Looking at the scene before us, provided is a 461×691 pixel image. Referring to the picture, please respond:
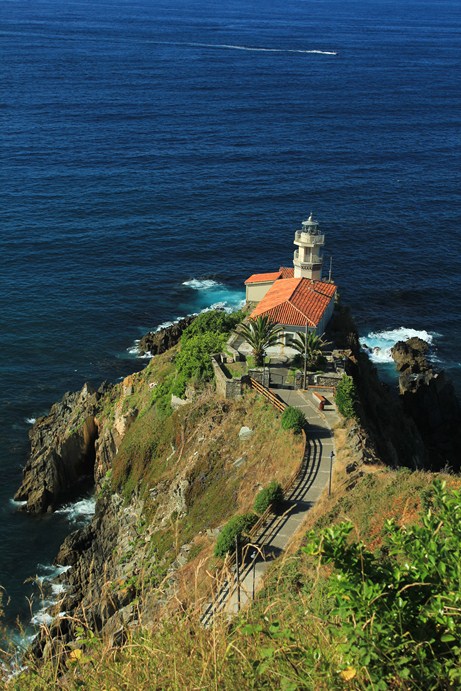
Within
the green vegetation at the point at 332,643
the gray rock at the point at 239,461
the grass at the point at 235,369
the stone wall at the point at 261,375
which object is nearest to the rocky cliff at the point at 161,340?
the grass at the point at 235,369

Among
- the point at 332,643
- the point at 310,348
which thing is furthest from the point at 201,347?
the point at 332,643

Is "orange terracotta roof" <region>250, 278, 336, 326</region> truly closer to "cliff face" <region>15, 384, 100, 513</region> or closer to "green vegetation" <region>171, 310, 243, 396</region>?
"green vegetation" <region>171, 310, 243, 396</region>

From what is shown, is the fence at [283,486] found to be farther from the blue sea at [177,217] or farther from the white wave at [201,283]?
the white wave at [201,283]

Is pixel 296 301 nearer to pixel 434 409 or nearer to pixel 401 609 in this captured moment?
pixel 434 409

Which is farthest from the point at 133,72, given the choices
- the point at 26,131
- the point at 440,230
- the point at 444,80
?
the point at 440,230

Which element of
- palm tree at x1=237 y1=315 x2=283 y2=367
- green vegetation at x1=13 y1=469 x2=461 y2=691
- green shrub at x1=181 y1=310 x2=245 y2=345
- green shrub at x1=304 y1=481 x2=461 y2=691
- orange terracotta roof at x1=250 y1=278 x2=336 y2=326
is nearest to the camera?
green vegetation at x1=13 y1=469 x2=461 y2=691

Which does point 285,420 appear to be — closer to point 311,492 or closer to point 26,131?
point 311,492

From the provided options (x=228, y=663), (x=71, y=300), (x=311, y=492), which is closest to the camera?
(x=228, y=663)

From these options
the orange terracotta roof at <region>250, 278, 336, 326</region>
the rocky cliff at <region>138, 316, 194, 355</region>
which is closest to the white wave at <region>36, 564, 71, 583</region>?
the orange terracotta roof at <region>250, 278, 336, 326</region>
